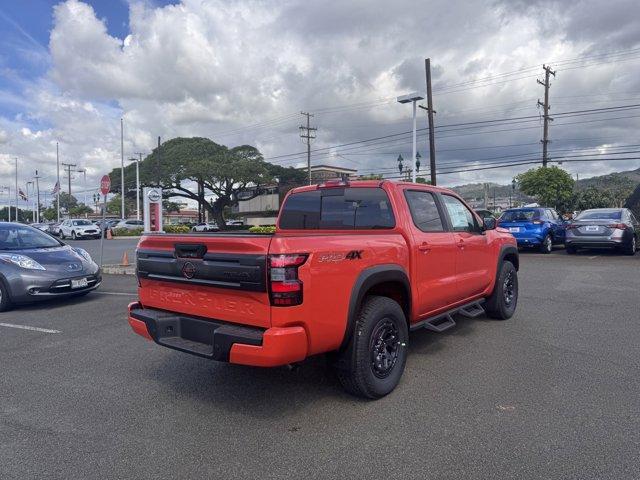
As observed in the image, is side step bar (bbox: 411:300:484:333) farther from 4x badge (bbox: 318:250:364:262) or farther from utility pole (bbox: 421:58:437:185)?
utility pole (bbox: 421:58:437:185)

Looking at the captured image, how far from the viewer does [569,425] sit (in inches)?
135

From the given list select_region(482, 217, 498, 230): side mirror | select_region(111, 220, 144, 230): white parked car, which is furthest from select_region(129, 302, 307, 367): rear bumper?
select_region(111, 220, 144, 230): white parked car

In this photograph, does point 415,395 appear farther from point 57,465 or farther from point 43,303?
point 43,303

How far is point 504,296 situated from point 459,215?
171 cm

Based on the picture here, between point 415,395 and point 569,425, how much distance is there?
3.76 feet

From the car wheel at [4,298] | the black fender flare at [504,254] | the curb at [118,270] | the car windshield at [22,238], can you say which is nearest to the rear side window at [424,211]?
the black fender flare at [504,254]

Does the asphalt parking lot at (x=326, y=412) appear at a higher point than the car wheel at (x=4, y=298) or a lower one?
lower

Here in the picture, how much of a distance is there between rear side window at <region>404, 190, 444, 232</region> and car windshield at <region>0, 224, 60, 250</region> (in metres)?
6.96

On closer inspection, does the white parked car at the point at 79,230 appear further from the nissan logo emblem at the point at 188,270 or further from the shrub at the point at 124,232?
the nissan logo emblem at the point at 188,270

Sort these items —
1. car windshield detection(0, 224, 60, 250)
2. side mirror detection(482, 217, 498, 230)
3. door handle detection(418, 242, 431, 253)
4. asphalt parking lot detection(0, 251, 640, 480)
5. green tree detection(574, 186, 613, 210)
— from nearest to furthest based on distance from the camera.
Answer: asphalt parking lot detection(0, 251, 640, 480)
door handle detection(418, 242, 431, 253)
side mirror detection(482, 217, 498, 230)
car windshield detection(0, 224, 60, 250)
green tree detection(574, 186, 613, 210)

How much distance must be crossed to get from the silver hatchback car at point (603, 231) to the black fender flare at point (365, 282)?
12337 mm

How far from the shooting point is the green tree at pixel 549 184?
A: 30203 mm

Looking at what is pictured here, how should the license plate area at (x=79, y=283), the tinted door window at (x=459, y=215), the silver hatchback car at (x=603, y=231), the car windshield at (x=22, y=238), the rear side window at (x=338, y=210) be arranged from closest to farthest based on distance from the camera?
the rear side window at (x=338, y=210), the tinted door window at (x=459, y=215), the license plate area at (x=79, y=283), the car windshield at (x=22, y=238), the silver hatchback car at (x=603, y=231)

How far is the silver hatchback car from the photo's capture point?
13.8 metres
